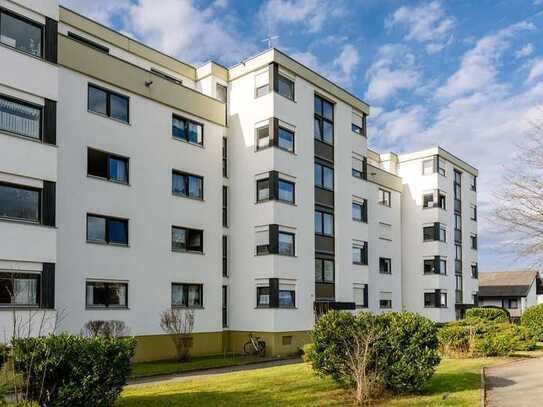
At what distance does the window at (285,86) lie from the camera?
2655 cm

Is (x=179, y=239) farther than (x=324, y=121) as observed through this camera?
No

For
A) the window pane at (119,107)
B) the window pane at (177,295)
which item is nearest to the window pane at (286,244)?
the window pane at (177,295)

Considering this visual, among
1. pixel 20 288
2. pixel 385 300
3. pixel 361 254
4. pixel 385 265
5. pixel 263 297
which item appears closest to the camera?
pixel 20 288

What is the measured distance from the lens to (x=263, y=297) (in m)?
25.5

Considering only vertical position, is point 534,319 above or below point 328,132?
below

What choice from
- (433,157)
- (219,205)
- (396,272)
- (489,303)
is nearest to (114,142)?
(219,205)

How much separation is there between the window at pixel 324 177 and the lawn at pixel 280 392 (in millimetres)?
14320

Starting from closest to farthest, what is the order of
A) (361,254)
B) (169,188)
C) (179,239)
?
(169,188) < (179,239) < (361,254)

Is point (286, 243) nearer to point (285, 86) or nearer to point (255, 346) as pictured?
point (255, 346)

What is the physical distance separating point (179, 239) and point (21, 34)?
419 inches

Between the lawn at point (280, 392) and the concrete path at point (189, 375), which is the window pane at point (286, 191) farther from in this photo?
the lawn at point (280, 392)

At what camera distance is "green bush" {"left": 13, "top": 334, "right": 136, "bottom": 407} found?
944cm

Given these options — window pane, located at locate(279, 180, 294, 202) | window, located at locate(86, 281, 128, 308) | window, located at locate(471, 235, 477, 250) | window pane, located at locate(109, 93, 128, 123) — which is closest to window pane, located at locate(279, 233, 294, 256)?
window pane, located at locate(279, 180, 294, 202)

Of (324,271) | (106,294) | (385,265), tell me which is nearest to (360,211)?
(324,271)
